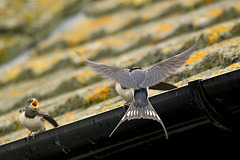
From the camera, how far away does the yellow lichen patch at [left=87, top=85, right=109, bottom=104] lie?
2152 millimetres

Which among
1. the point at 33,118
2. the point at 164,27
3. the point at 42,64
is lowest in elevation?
the point at 33,118

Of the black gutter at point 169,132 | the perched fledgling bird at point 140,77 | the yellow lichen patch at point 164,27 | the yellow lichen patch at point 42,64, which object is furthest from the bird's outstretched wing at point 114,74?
the yellow lichen patch at point 42,64

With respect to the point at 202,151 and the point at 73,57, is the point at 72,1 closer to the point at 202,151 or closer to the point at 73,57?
the point at 73,57

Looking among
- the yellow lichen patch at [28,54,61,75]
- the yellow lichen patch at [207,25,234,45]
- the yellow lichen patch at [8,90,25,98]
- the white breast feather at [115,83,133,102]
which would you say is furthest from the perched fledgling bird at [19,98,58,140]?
the yellow lichen patch at [207,25,234,45]

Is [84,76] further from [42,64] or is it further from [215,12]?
[215,12]

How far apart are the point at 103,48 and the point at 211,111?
170cm

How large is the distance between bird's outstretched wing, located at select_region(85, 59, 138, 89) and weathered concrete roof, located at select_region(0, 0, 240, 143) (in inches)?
4.8

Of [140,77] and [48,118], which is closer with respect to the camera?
[140,77]

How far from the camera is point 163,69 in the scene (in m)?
1.72

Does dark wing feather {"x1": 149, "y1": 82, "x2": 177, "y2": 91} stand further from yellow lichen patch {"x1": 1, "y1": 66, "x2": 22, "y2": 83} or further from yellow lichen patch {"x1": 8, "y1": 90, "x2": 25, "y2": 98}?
yellow lichen patch {"x1": 1, "y1": 66, "x2": 22, "y2": 83}

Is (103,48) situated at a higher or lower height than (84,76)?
higher

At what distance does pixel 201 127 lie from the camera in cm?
159

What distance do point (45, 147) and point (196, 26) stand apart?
152 cm

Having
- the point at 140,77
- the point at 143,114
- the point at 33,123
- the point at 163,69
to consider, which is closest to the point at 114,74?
the point at 140,77
